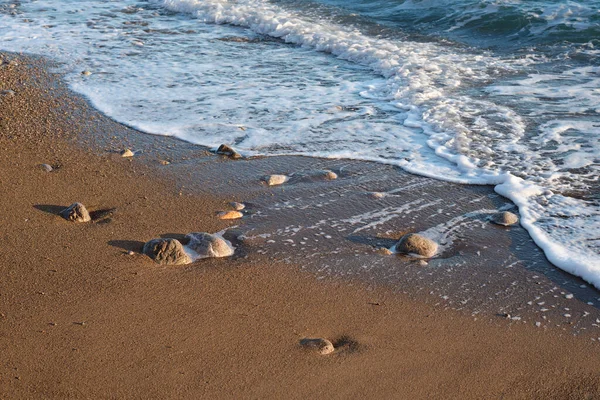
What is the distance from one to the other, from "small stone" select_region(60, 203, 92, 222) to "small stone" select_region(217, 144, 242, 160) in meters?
1.48

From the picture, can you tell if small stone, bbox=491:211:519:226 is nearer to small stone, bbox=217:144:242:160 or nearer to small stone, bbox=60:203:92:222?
small stone, bbox=217:144:242:160

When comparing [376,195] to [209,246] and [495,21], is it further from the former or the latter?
[495,21]

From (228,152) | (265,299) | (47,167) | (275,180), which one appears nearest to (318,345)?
(265,299)

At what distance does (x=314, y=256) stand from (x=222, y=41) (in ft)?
22.8

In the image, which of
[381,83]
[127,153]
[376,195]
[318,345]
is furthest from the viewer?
[381,83]

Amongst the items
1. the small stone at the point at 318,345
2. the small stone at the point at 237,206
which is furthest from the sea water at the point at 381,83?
the small stone at the point at 318,345

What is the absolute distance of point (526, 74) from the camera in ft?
26.0

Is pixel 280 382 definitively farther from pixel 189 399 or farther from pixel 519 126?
pixel 519 126

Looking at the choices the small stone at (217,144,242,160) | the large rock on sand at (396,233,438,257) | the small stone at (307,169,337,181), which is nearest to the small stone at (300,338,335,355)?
the large rock on sand at (396,233,438,257)

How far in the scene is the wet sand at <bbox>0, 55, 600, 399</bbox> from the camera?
8.70 ft

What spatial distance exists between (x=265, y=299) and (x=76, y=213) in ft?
4.59

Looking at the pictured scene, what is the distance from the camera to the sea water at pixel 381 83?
496 cm

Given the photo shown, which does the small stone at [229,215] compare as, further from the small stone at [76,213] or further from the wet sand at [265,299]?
the small stone at [76,213]

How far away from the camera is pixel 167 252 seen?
3467mm
